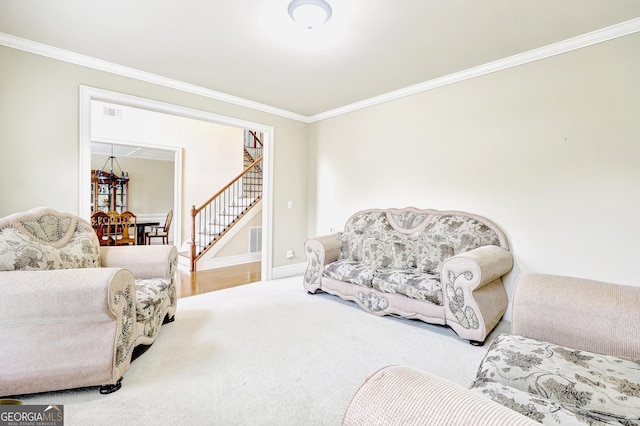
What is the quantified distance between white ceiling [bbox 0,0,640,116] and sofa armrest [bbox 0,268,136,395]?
191 cm

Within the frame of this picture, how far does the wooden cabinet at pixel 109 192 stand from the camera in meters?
7.68

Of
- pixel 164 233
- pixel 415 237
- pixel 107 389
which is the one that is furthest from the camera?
pixel 164 233

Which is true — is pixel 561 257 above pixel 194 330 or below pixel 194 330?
above

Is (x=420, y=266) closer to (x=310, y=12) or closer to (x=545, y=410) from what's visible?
(x=545, y=410)

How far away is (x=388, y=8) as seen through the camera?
216cm

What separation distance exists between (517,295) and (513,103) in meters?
2.16

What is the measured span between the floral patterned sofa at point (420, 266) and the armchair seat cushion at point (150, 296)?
1.71 meters

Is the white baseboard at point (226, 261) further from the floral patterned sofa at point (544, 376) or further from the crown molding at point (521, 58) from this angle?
the floral patterned sofa at point (544, 376)

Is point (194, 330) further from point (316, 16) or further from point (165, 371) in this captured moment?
point (316, 16)

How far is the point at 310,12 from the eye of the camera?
2.09 meters

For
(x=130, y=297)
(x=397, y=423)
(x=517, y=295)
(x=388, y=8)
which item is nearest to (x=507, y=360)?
(x=517, y=295)

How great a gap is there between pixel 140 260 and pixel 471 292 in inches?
109

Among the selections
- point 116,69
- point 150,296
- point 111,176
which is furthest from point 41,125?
point 111,176

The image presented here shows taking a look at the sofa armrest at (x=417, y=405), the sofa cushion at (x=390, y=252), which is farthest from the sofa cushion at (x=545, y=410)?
the sofa cushion at (x=390, y=252)
